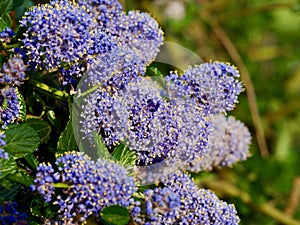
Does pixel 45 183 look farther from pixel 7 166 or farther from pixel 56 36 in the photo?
pixel 56 36

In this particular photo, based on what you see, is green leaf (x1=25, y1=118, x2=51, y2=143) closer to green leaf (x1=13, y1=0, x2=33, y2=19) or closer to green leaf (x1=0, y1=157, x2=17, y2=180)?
green leaf (x1=0, y1=157, x2=17, y2=180)

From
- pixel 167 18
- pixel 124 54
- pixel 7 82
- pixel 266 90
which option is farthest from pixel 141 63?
pixel 266 90

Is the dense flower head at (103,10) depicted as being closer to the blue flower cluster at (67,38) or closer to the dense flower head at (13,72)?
the blue flower cluster at (67,38)

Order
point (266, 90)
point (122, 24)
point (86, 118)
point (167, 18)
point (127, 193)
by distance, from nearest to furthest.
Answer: point (127, 193)
point (86, 118)
point (122, 24)
point (167, 18)
point (266, 90)

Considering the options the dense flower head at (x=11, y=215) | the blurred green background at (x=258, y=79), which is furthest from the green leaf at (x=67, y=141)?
the blurred green background at (x=258, y=79)

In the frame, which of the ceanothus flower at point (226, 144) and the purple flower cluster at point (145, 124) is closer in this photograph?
the purple flower cluster at point (145, 124)

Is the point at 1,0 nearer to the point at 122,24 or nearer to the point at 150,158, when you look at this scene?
the point at 122,24
